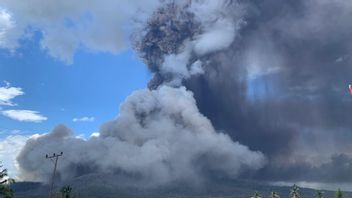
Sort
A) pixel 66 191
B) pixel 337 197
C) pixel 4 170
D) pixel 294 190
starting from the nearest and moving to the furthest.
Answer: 1. pixel 4 170
2. pixel 337 197
3. pixel 66 191
4. pixel 294 190

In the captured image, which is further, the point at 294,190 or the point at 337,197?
the point at 294,190

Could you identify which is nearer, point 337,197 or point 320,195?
point 337,197

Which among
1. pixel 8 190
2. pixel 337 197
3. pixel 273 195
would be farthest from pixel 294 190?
pixel 8 190

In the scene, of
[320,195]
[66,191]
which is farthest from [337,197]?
[66,191]

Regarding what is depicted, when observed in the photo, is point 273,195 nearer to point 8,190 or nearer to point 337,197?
point 337,197

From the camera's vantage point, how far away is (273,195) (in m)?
193

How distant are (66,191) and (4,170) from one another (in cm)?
7102

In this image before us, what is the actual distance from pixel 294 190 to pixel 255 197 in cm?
1842

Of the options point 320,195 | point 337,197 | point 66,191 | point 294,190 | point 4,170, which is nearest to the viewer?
point 4,170

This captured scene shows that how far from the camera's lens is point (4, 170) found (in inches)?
2963

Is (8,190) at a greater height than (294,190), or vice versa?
(294,190)

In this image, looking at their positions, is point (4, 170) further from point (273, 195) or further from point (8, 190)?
point (273, 195)

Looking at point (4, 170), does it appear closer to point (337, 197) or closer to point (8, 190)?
point (8, 190)

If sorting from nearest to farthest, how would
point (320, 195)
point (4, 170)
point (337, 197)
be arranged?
point (4, 170) → point (337, 197) → point (320, 195)
